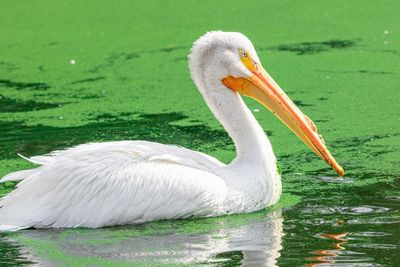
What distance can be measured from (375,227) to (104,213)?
1.18m

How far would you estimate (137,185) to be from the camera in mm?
4605

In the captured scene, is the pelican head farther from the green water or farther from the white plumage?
the green water

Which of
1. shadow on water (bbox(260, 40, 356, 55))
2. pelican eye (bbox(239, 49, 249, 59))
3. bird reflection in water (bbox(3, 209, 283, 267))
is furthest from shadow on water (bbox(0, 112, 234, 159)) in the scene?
shadow on water (bbox(260, 40, 356, 55))

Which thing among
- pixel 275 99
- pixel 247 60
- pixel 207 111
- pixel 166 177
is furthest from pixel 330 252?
pixel 207 111

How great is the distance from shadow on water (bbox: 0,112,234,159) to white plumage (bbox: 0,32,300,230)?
3.41 feet

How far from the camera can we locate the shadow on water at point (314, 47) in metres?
8.15

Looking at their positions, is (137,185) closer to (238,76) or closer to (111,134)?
(238,76)

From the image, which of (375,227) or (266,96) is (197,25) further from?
(375,227)

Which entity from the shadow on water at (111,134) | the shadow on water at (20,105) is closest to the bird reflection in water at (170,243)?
the shadow on water at (111,134)

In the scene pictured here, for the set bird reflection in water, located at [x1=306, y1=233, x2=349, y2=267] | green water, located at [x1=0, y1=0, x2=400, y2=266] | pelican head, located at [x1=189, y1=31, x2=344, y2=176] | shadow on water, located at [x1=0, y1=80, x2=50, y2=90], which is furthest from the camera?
shadow on water, located at [x1=0, y1=80, x2=50, y2=90]

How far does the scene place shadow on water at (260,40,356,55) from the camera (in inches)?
321

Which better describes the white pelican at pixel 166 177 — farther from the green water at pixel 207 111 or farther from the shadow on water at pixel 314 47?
the shadow on water at pixel 314 47

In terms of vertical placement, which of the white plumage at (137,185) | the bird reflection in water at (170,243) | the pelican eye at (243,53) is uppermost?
the pelican eye at (243,53)

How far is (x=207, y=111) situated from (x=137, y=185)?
2.16 m
